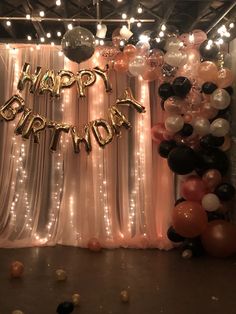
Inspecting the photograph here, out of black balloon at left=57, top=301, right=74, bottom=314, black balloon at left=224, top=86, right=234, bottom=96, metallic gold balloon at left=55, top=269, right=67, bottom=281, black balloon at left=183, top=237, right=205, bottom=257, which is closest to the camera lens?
black balloon at left=57, top=301, right=74, bottom=314

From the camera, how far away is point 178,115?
14.4 ft

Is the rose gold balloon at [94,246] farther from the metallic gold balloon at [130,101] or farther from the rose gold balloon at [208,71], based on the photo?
the rose gold balloon at [208,71]

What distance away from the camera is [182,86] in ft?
14.1

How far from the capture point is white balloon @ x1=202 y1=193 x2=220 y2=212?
4230 millimetres

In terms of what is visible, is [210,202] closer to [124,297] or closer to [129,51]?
[124,297]

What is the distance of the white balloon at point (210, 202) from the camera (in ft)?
13.9

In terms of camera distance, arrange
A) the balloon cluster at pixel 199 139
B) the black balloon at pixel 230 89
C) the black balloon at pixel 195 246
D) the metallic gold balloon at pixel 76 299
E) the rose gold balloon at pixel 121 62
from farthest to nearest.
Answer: the rose gold balloon at pixel 121 62 → the black balloon at pixel 230 89 → the black balloon at pixel 195 246 → the balloon cluster at pixel 199 139 → the metallic gold balloon at pixel 76 299

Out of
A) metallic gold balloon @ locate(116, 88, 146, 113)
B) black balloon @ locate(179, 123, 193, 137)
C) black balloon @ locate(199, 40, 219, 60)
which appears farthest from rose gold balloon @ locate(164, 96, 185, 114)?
black balloon @ locate(199, 40, 219, 60)

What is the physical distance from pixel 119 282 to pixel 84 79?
2.55 meters

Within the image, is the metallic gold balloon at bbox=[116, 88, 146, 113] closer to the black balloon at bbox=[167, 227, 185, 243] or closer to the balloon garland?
the balloon garland

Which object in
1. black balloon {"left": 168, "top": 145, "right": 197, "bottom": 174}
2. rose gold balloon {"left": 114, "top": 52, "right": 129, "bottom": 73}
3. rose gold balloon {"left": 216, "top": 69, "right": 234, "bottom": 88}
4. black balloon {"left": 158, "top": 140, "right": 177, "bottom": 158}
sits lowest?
black balloon {"left": 168, "top": 145, "right": 197, "bottom": 174}

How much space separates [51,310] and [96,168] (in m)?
2.23

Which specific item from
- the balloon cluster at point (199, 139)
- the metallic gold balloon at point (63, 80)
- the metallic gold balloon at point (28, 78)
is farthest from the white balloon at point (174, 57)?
the metallic gold balloon at point (28, 78)

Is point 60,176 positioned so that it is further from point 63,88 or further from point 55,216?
point 63,88
